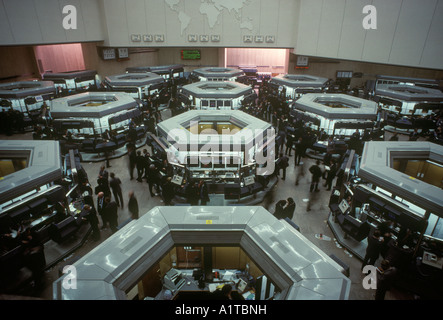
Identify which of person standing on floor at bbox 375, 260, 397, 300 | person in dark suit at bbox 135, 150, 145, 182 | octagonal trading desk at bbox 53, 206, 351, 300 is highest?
octagonal trading desk at bbox 53, 206, 351, 300

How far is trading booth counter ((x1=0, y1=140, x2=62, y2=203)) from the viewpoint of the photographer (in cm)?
664

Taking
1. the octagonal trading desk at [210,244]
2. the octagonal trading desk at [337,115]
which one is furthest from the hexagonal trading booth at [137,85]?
the octagonal trading desk at [210,244]

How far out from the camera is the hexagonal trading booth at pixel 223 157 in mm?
9180

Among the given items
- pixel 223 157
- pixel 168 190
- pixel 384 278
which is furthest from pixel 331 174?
pixel 168 190

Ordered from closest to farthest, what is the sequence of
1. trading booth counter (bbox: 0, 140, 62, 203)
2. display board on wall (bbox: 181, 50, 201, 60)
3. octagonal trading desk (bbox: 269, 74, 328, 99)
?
trading booth counter (bbox: 0, 140, 62, 203) → octagonal trading desk (bbox: 269, 74, 328, 99) → display board on wall (bbox: 181, 50, 201, 60)

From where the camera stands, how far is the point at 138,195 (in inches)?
384

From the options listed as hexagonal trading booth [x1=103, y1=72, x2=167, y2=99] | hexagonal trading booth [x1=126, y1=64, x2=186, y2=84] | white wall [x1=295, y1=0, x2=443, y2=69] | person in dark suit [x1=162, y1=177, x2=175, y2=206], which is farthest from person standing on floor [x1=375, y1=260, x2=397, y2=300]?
hexagonal trading booth [x1=126, y1=64, x2=186, y2=84]

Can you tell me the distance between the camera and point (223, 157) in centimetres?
946

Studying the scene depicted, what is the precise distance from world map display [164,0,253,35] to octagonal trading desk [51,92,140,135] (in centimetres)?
1013

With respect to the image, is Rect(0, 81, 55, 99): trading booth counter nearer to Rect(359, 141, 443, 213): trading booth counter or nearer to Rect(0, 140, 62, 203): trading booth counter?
Rect(0, 140, 62, 203): trading booth counter

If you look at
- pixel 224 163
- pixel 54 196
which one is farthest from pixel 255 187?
pixel 54 196

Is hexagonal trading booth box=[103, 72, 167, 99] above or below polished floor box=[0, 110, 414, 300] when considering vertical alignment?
above
